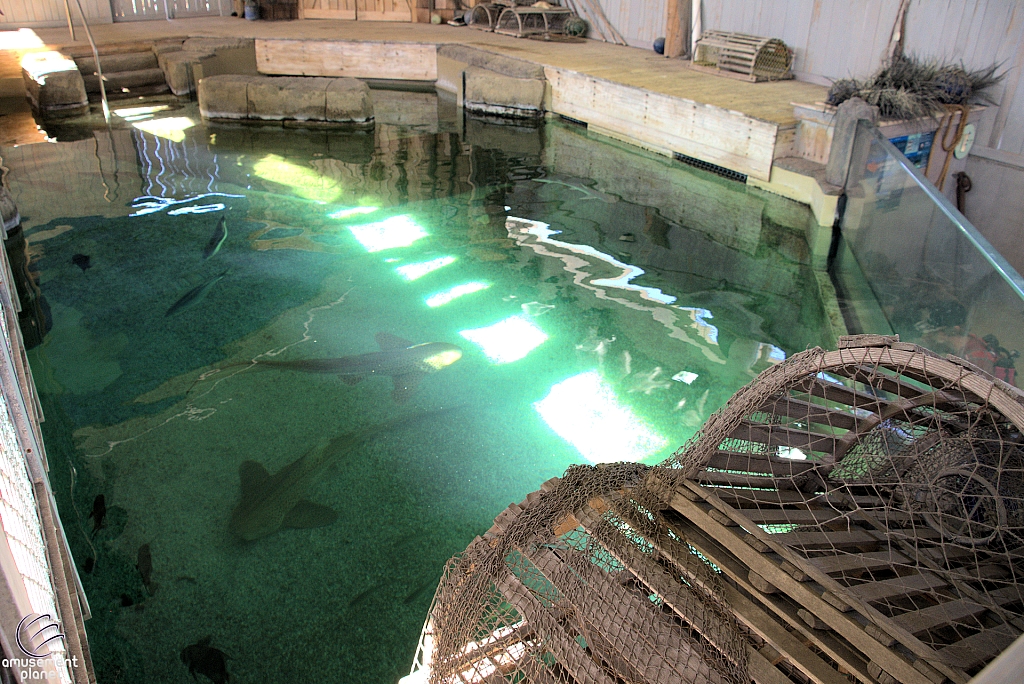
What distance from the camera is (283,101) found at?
9.83m

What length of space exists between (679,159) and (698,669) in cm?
716

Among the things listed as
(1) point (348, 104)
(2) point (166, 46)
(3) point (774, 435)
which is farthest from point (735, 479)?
(2) point (166, 46)

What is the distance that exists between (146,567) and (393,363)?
196 cm

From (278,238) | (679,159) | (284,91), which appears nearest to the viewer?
(278,238)

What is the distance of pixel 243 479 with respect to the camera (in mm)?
3785

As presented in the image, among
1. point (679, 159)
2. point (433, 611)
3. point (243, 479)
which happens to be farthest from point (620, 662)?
point (679, 159)

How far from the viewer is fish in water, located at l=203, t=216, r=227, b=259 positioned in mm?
6301

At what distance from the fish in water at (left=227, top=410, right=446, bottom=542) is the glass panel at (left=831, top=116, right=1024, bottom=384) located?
3.03 m

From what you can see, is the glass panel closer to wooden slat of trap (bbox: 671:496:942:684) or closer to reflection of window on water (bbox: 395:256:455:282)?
wooden slat of trap (bbox: 671:496:942:684)

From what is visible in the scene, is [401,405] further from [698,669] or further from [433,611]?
[698,669]

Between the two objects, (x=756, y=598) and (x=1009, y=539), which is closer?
(x=756, y=598)

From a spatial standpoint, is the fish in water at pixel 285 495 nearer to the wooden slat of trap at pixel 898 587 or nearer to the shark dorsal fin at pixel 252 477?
the shark dorsal fin at pixel 252 477

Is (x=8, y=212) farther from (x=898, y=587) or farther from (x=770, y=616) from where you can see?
(x=898, y=587)

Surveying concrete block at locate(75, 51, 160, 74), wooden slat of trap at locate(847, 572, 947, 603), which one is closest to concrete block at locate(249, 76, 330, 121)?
concrete block at locate(75, 51, 160, 74)
